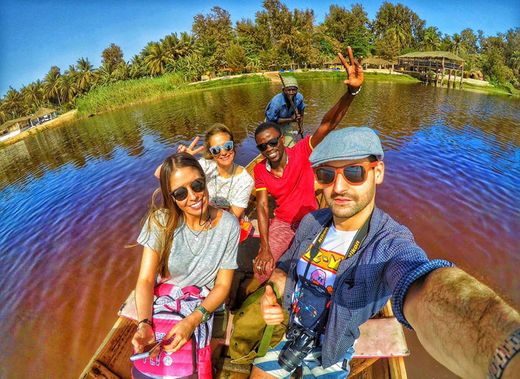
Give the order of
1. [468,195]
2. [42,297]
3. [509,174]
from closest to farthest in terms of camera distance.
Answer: [42,297] → [468,195] → [509,174]

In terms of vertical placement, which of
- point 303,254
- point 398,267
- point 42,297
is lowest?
point 42,297

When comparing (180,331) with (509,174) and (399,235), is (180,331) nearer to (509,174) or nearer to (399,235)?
(399,235)

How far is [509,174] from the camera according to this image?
28.4 feet

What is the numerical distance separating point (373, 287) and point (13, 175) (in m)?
19.8

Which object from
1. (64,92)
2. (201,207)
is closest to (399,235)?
(201,207)

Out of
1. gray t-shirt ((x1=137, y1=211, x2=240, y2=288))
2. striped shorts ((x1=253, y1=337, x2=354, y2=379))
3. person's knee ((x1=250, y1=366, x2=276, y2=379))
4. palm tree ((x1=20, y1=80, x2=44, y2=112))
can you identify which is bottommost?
person's knee ((x1=250, y1=366, x2=276, y2=379))


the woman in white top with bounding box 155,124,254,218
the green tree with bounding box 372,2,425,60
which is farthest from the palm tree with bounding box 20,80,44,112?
the green tree with bounding box 372,2,425,60

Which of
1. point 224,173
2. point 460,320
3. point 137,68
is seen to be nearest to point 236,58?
point 137,68

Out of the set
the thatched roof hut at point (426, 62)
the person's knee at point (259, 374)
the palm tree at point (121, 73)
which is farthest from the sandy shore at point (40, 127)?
the thatched roof hut at point (426, 62)

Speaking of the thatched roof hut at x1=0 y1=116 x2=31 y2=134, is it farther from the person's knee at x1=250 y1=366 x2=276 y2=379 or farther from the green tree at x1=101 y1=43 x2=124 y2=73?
the person's knee at x1=250 y1=366 x2=276 y2=379

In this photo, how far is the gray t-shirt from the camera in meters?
2.42

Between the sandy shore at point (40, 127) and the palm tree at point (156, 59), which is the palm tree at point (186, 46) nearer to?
the palm tree at point (156, 59)

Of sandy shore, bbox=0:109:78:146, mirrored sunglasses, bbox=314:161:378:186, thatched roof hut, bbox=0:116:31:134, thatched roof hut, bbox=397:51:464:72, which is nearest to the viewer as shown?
mirrored sunglasses, bbox=314:161:378:186

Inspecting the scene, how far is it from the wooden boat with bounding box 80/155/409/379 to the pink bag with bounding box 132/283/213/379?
0.46 meters
